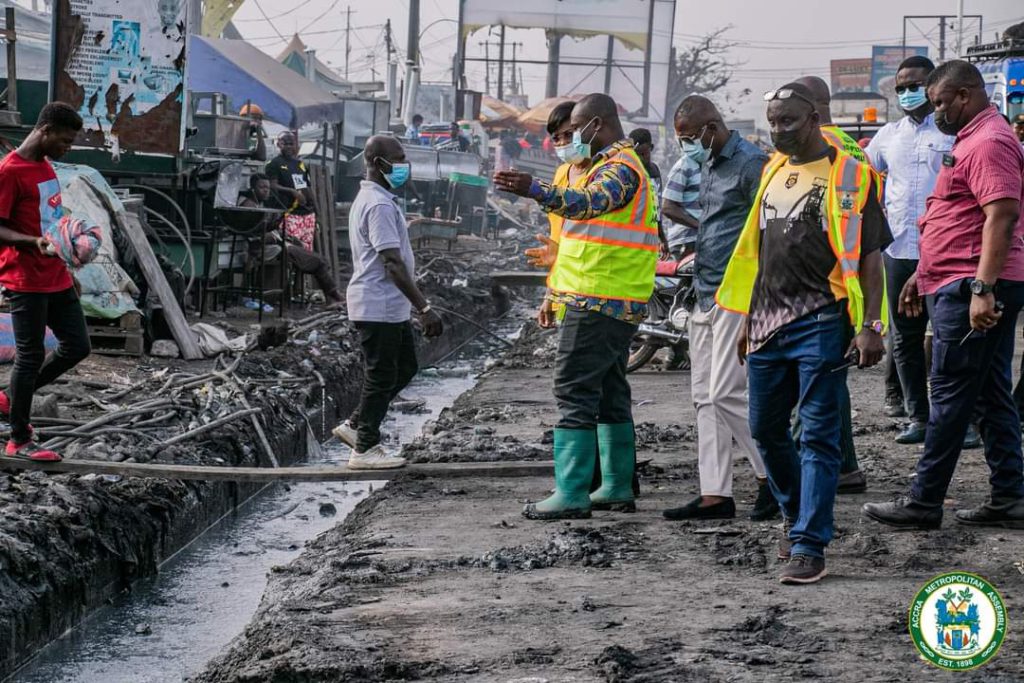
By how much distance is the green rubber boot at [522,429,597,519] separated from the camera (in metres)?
6.29

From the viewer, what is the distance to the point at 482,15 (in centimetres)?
4872

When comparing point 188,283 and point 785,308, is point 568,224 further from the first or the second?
point 188,283

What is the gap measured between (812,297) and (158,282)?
8359mm

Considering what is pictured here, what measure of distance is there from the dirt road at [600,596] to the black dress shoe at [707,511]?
107 millimetres

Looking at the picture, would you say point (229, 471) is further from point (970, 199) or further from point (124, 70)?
point (124, 70)

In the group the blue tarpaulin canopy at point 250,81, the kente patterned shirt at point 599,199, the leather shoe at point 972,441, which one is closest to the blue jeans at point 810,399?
the kente patterned shirt at point 599,199

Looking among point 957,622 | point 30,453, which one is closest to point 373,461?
point 30,453

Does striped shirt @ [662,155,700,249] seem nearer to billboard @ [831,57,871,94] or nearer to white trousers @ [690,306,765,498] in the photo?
white trousers @ [690,306,765,498]

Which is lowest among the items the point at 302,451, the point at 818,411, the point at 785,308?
the point at 302,451

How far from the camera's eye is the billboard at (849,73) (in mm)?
86125

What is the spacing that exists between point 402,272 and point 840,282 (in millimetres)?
2856

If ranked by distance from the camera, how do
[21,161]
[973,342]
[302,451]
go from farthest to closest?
[302,451]
[21,161]
[973,342]

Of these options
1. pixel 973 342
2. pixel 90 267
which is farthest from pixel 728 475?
pixel 90 267

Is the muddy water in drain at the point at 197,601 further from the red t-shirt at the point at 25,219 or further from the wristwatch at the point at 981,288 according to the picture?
the wristwatch at the point at 981,288
